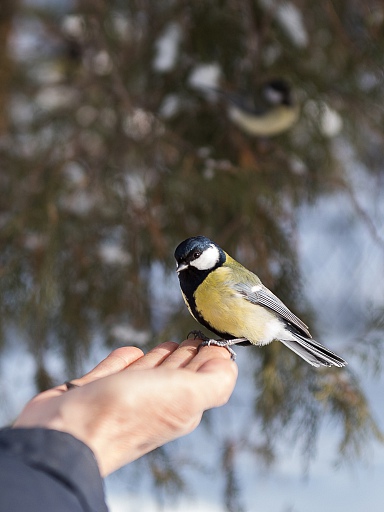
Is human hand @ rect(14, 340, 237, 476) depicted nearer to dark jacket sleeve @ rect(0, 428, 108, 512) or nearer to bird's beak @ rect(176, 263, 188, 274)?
dark jacket sleeve @ rect(0, 428, 108, 512)

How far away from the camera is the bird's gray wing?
1.11 metres

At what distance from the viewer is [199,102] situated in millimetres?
1860

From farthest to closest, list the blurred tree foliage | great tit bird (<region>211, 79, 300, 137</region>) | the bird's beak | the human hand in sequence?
great tit bird (<region>211, 79, 300, 137</region>) → the blurred tree foliage → the bird's beak → the human hand

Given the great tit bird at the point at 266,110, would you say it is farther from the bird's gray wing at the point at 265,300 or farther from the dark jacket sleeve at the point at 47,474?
the dark jacket sleeve at the point at 47,474

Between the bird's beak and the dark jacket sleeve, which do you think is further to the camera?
the bird's beak

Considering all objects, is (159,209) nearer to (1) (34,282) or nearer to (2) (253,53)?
(1) (34,282)

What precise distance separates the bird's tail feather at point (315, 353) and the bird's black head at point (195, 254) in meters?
0.21

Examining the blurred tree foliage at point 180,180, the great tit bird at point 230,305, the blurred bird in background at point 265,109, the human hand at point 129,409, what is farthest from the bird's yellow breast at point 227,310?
the blurred bird in background at point 265,109

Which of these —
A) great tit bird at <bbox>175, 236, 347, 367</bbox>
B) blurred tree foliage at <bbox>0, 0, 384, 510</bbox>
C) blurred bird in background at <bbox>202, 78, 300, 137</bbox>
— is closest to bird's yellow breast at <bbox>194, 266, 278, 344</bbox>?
great tit bird at <bbox>175, 236, 347, 367</bbox>

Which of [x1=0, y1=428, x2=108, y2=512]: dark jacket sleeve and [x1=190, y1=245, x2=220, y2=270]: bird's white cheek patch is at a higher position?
[x1=0, y1=428, x2=108, y2=512]: dark jacket sleeve

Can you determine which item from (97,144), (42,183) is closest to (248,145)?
(42,183)

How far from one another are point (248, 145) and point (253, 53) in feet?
0.81

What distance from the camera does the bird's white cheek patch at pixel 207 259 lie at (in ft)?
3.58

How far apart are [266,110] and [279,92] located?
0.09m
